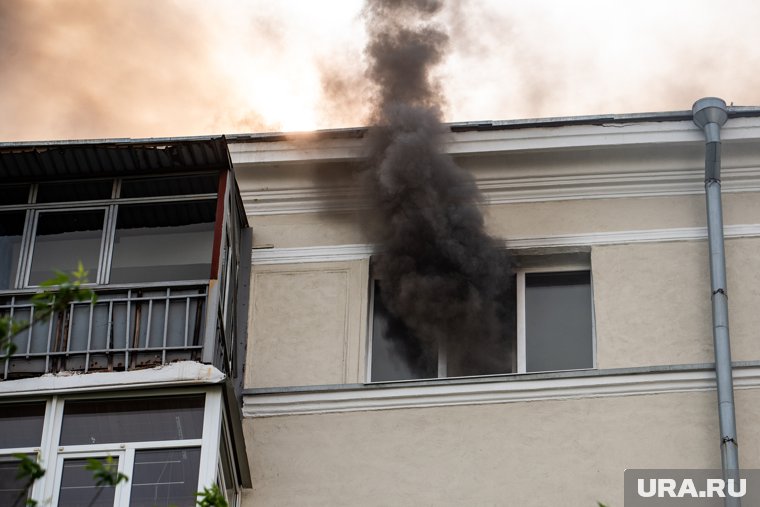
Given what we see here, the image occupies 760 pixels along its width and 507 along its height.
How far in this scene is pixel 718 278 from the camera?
14.2 meters

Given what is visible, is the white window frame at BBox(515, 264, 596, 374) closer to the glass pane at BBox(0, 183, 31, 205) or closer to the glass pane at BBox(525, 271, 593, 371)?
the glass pane at BBox(525, 271, 593, 371)

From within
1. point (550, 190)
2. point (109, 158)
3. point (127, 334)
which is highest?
point (550, 190)

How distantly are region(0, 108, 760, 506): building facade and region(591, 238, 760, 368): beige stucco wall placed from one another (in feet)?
0.07

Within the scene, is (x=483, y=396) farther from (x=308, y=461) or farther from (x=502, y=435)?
(x=308, y=461)

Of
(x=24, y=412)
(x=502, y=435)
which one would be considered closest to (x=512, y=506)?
(x=502, y=435)

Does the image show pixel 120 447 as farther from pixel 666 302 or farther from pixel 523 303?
pixel 666 302

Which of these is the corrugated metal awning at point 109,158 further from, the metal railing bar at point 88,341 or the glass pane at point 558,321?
the glass pane at point 558,321

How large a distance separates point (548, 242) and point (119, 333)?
4208mm

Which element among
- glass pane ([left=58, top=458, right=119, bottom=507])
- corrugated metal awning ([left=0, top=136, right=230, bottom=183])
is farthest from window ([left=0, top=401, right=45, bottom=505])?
corrugated metal awning ([left=0, top=136, right=230, bottom=183])

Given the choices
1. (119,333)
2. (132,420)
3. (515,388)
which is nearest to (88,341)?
(119,333)

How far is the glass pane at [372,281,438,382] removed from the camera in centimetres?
1473

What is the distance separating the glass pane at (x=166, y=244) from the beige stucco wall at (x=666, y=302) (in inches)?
146

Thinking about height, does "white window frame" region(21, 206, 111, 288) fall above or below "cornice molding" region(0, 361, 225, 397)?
above

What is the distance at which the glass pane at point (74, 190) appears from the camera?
14445 mm
